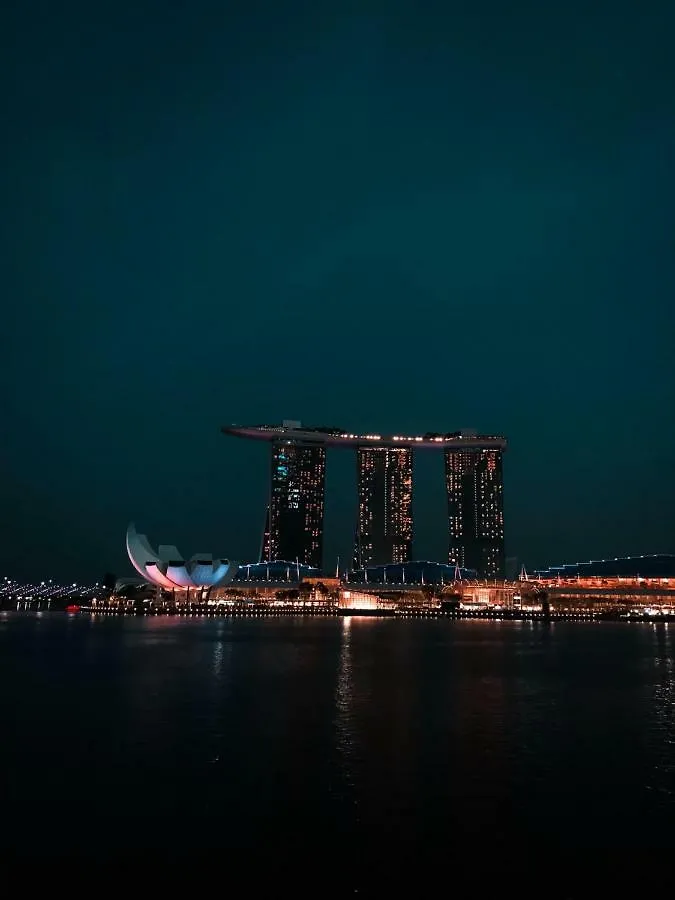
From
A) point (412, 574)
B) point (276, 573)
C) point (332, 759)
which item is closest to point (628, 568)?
point (412, 574)

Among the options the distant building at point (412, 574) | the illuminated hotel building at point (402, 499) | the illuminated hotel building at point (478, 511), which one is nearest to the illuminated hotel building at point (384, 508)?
the illuminated hotel building at point (402, 499)

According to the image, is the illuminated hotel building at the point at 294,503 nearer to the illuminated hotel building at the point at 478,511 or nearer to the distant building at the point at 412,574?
the distant building at the point at 412,574

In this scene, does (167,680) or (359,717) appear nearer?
(359,717)

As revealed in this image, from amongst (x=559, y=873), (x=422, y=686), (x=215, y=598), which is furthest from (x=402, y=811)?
(x=215, y=598)

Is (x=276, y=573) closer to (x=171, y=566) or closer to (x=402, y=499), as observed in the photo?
(x=171, y=566)

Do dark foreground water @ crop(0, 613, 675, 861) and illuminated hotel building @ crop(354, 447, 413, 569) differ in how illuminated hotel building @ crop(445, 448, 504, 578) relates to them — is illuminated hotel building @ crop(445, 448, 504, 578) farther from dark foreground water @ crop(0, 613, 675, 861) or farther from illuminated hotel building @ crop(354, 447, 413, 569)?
dark foreground water @ crop(0, 613, 675, 861)

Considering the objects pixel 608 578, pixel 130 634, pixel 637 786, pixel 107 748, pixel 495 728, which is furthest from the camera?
pixel 608 578

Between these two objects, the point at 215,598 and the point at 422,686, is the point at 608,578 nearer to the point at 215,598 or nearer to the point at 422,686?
the point at 215,598
